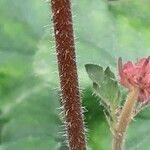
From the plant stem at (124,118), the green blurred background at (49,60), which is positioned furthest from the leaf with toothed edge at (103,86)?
the green blurred background at (49,60)

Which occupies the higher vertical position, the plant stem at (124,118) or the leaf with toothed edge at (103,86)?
the leaf with toothed edge at (103,86)

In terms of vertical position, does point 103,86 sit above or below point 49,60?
above

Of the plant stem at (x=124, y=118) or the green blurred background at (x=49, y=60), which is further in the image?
the green blurred background at (x=49, y=60)

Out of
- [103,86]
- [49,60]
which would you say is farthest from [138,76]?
[49,60]

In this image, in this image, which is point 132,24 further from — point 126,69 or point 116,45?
point 126,69

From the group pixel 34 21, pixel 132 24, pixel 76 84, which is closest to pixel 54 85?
pixel 34 21

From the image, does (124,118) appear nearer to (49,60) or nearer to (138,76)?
(138,76)

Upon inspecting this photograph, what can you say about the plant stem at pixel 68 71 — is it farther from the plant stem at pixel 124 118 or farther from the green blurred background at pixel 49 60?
the green blurred background at pixel 49 60
